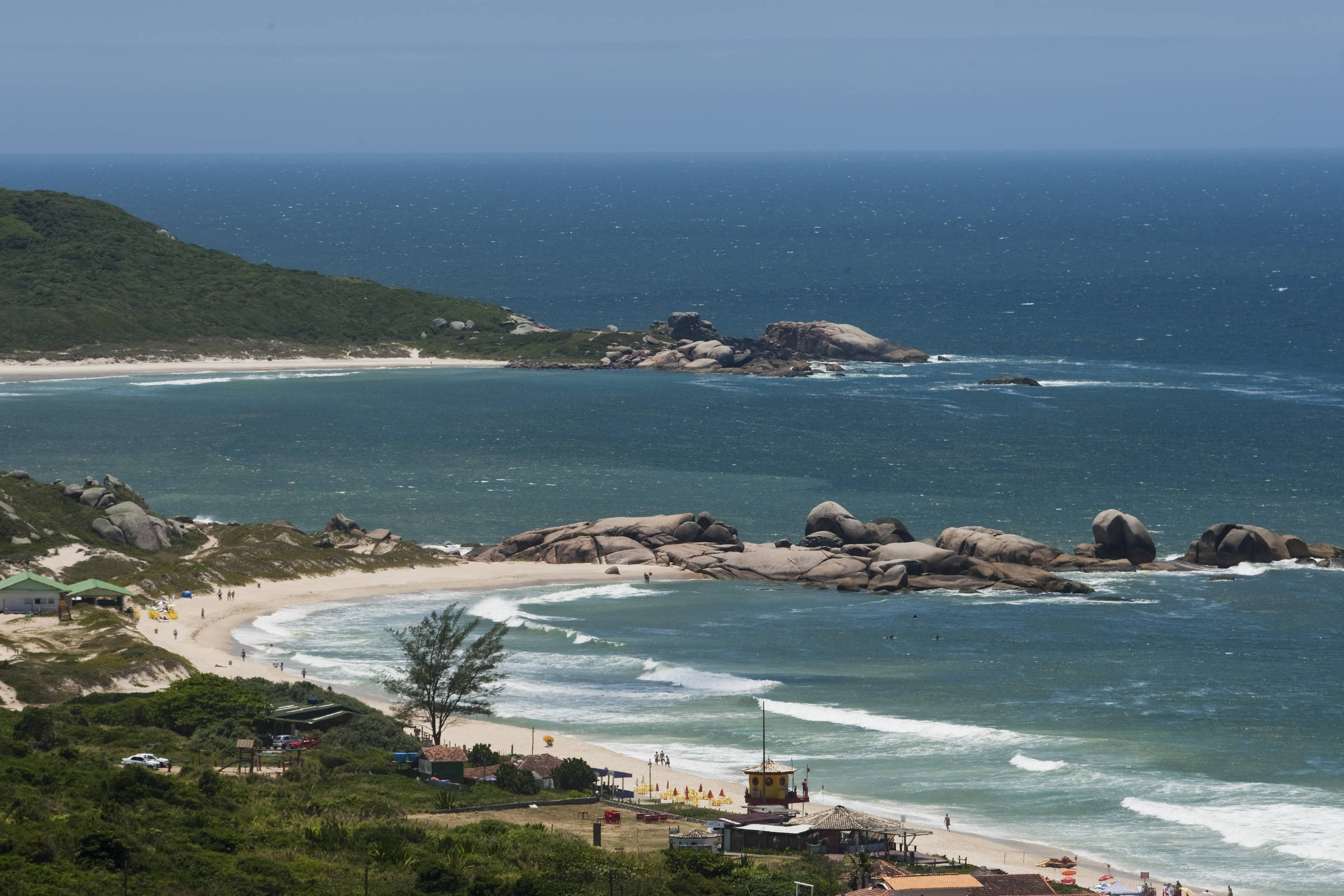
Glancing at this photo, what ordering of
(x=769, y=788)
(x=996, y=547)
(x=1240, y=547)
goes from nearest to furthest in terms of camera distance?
(x=769, y=788) → (x=996, y=547) → (x=1240, y=547)

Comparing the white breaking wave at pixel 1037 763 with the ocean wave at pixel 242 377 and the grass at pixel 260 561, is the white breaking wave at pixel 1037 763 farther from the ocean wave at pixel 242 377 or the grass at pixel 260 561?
the ocean wave at pixel 242 377

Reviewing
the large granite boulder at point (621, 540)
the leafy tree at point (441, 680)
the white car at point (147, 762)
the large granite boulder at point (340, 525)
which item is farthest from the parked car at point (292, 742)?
the large granite boulder at point (340, 525)

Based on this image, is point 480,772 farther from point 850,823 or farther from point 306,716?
point 850,823

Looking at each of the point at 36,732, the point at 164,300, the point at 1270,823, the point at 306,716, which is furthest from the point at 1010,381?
the point at 36,732

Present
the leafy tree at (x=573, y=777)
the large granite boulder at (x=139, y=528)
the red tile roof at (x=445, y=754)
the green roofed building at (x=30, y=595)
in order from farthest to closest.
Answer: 1. the large granite boulder at (x=139, y=528)
2. the green roofed building at (x=30, y=595)
3. the red tile roof at (x=445, y=754)
4. the leafy tree at (x=573, y=777)

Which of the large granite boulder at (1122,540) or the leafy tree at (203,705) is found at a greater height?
the large granite boulder at (1122,540)
